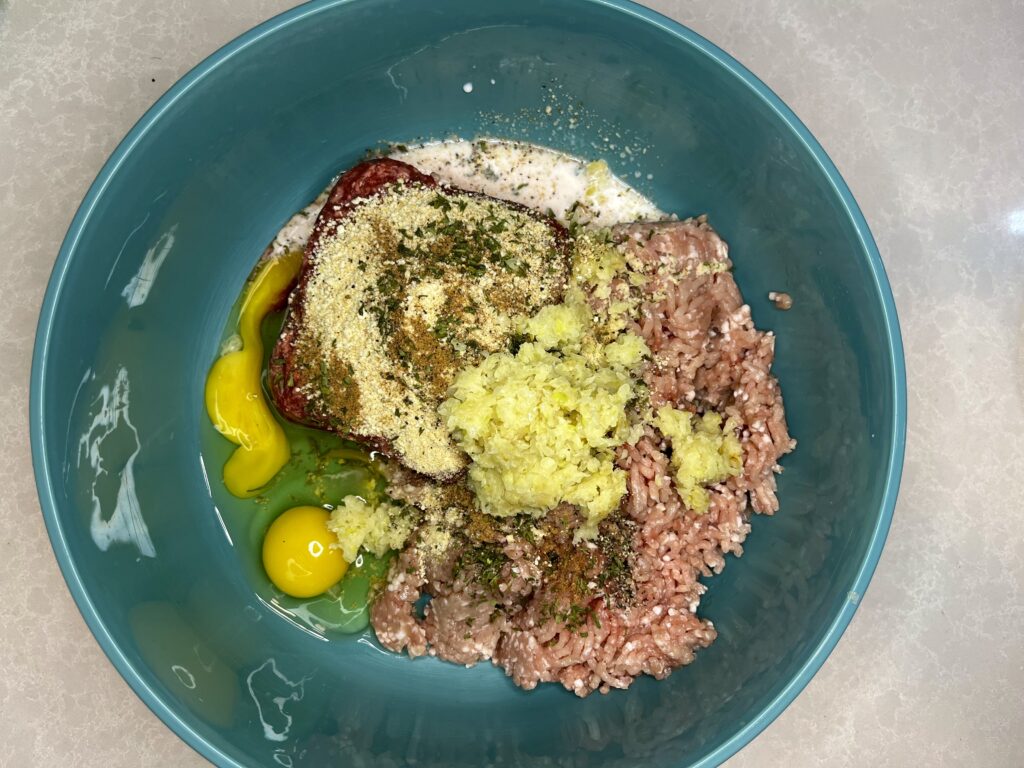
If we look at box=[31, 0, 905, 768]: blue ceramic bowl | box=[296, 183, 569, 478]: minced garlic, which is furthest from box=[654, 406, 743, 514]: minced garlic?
box=[296, 183, 569, 478]: minced garlic

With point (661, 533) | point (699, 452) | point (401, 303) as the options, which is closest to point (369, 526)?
point (401, 303)

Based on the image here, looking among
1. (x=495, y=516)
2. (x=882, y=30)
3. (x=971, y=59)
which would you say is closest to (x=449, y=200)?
(x=495, y=516)

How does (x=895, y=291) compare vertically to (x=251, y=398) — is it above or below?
above

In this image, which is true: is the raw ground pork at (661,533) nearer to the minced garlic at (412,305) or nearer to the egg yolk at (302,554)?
the egg yolk at (302,554)

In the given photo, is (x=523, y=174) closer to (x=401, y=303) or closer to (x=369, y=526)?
(x=401, y=303)

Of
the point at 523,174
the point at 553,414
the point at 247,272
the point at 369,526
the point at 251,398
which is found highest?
the point at 523,174

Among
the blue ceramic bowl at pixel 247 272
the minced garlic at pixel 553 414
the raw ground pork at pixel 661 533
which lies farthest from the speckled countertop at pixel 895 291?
the minced garlic at pixel 553 414
